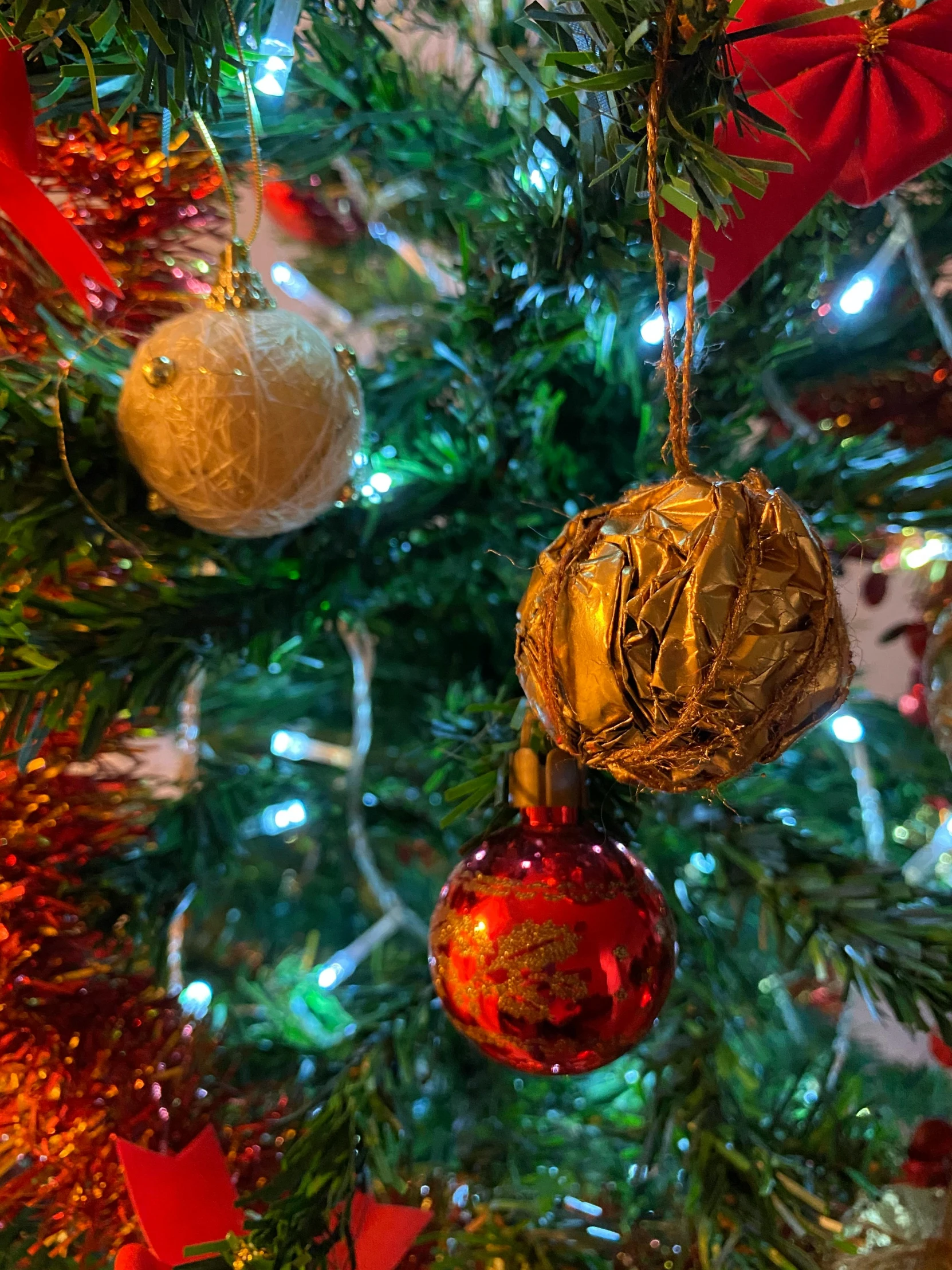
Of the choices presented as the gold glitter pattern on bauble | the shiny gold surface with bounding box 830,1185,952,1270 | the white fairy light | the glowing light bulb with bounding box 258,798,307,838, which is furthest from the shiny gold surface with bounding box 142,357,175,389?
the shiny gold surface with bounding box 830,1185,952,1270

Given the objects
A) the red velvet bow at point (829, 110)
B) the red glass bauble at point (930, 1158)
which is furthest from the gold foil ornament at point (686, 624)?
the red glass bauble at point (930, 1158)

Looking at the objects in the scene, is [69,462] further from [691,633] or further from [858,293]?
[858,293]

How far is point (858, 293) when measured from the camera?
515mm

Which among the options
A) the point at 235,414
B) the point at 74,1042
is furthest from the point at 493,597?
the point at 74,1042

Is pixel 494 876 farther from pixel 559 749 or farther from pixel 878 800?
pixel 878 800

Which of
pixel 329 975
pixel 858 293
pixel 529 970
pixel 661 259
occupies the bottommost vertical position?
pixel 329 975

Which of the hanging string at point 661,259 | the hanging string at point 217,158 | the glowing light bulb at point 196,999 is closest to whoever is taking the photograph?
the hanging string at point 661,259

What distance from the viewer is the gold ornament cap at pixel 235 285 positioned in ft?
1.32

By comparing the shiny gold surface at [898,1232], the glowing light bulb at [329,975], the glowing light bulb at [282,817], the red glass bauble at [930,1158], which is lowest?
the glowing light bulb at [329,975]

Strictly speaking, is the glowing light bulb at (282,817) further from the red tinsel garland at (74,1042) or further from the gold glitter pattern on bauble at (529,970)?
the gold glitter pattern on bauble at (529,970)

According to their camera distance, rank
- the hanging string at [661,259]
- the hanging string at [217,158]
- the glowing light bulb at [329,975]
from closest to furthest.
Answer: the hanging string at [661,259] < the hanging string at [217,158] < the glowing light bulb at [329,975]

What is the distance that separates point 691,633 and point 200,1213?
359 mm

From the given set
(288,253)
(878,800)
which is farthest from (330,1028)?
(288,253)

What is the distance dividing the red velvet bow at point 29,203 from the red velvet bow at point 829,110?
0.25 metres
